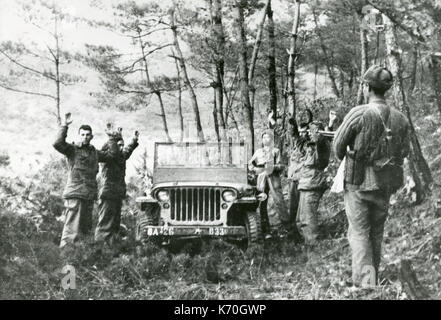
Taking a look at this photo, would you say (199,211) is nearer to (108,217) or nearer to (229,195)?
(229,195)

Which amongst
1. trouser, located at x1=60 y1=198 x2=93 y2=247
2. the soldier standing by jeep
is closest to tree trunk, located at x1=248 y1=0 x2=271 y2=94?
the soldier standing by jeep

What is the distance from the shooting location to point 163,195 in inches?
292

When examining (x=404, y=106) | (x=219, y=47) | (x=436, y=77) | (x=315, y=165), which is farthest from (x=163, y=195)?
(x=219, y=47)

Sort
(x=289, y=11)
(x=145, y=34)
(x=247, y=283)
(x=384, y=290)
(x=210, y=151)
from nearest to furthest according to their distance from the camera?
1. (x=384, y=290)
2. (x=247, y=283)
3. (x=210, y=151)
4. (x=289, y=11)
5. (x=145, y=34)

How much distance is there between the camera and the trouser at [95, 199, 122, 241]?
307 inches

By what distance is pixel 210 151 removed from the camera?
829cm

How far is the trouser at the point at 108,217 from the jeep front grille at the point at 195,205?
1.04 metres

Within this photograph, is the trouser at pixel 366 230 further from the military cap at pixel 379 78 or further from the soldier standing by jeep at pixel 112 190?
the soldier standing by jeep at pixel 112 190

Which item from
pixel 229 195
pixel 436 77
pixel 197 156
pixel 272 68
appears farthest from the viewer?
pixel 272 68

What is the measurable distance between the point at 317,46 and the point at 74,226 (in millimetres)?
7942

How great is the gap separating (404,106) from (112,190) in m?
4.06
